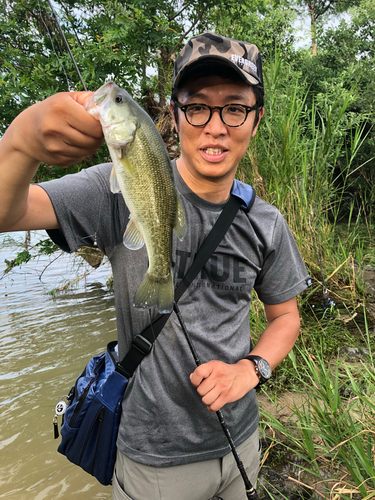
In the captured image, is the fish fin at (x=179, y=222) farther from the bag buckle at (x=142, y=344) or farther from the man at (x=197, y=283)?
the bag buckle at (x=142, y=344)

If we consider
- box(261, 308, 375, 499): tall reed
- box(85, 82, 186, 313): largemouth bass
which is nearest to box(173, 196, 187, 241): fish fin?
box(85, 82, 186, 313): largemouth bass

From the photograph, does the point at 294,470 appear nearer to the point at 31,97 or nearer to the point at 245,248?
the point at 245,248

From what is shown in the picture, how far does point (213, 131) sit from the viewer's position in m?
1.55

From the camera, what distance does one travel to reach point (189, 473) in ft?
4.96

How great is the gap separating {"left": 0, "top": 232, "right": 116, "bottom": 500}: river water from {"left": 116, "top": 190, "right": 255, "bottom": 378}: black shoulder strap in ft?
7.64

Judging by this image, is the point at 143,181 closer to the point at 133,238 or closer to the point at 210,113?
the point at 133,238

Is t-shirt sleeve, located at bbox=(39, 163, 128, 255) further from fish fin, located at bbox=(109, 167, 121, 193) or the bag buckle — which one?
the bag buckle

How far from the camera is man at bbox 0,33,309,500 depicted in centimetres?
143

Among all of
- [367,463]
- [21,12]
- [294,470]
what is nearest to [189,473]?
[367,463]

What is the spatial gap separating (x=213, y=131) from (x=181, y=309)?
31.8 inches

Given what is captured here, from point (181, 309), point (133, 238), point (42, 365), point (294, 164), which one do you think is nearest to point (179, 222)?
point (133, 238)

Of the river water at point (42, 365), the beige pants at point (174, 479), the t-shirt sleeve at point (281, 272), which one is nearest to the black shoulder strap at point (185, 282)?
the t-shirt sleeve at point (281, 272)

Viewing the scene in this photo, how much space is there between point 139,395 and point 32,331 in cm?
565

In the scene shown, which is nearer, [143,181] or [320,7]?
[143,181]
